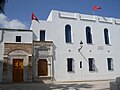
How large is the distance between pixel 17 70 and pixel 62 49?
17.1 ft

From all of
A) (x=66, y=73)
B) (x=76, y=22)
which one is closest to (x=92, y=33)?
(x=76, y=22)

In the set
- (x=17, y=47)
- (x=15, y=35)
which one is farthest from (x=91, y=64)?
(x=15, y=35)

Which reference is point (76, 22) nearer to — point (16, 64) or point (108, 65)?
point (108, 65)

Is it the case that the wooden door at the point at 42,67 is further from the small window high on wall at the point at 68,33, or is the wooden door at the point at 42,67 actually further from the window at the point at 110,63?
the window at the point at 110,63

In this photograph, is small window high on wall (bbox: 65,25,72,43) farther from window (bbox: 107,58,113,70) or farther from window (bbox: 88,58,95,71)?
window (bbox: 107,58,113,70)

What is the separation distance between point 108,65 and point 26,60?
1019cm

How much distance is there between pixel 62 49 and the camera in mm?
19188

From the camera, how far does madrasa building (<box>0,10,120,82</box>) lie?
57.2 ft

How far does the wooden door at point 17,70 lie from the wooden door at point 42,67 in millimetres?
1838

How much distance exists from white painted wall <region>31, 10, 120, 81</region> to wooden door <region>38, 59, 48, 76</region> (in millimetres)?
1001

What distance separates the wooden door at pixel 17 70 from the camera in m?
17.2

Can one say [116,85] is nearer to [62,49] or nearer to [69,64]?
[69,64]

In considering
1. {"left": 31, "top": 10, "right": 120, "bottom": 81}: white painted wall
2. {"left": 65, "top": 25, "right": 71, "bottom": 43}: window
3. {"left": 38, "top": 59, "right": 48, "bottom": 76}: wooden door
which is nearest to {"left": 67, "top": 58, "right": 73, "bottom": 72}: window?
{"left": 31, "top": 10, "right": 120, "bottom": 81}: white painted wall

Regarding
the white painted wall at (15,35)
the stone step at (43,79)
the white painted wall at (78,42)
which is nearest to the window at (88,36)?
the white painted wall at (78,42)
